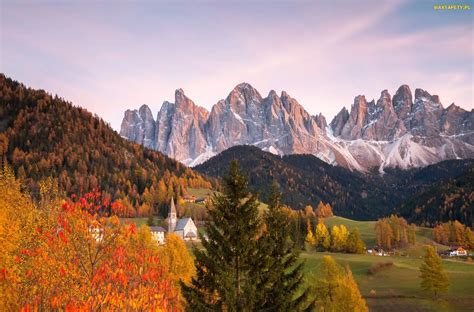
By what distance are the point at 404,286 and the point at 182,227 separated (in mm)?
90090

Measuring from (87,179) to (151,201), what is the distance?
31.4 metres

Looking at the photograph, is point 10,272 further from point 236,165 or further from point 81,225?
point 236,165

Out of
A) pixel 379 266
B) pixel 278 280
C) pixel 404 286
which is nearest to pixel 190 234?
pixel 379 266

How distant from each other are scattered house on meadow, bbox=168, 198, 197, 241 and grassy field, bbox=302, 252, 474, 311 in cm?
5823

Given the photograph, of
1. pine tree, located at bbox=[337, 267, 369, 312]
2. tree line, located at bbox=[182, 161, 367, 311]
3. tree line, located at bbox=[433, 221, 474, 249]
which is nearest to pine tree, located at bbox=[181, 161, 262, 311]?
tree line, located at bbox=[182, 161, 367, 311]

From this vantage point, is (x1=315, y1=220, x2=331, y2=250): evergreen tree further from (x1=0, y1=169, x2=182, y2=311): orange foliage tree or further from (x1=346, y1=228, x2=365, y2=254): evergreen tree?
(x1=0, y1=169, x2=182, y2=311): orange foliage tree

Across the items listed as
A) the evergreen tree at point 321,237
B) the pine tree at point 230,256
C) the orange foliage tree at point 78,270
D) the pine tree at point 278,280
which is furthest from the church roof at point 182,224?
the orange foliage tree at point 78,270

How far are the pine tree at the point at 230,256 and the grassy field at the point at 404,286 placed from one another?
3082cm

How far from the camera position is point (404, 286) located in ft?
255

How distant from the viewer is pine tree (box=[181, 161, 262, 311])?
21.9m

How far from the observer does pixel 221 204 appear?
24.3 m

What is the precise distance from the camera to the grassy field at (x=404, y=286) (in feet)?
215

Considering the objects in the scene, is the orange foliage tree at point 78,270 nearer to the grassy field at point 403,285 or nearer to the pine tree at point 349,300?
the grassy field at point 403,285

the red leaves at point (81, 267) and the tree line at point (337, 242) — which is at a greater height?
the red leaves at point (81, 267)
